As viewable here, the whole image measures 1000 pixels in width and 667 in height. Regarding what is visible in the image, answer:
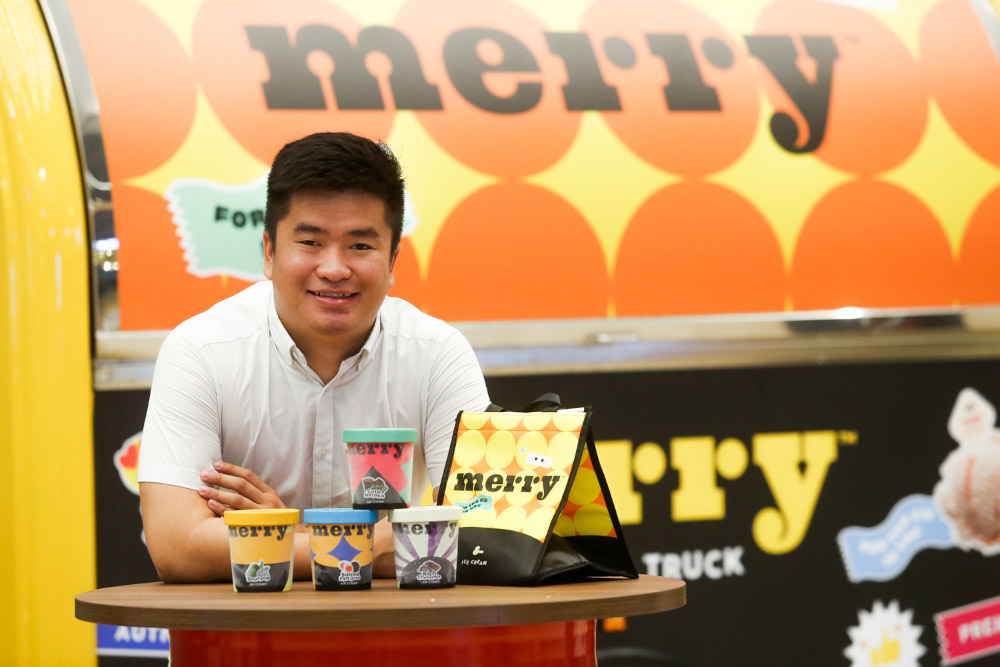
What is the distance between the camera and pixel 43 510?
2242 mm

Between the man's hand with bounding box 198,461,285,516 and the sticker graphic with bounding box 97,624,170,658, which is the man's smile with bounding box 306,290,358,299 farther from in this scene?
the sticker graphic with bounding box 97,624,170,658

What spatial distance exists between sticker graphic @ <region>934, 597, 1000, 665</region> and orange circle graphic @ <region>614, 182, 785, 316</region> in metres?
0.92

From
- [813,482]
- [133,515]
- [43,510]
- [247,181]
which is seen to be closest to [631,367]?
[813,482]

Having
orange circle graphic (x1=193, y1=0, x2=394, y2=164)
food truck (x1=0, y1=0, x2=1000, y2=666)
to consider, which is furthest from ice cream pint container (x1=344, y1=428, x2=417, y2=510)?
orange circle graphic (x1=193, y1=0, x2=394, y2=164)

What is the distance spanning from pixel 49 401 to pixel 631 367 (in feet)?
4.31

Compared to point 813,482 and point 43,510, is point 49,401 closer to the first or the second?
point 43,510

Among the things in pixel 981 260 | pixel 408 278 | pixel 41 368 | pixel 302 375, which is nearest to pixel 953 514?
pixel 981 260

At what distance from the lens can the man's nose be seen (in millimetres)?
1688

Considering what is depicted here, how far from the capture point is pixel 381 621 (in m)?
1.21

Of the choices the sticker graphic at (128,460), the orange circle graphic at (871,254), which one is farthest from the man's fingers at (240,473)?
the orange circle graphic at (871,254)

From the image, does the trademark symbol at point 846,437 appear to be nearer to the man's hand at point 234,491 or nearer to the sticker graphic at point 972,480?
the sticker graphic at point 972,480

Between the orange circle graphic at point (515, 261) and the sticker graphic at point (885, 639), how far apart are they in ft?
3.37

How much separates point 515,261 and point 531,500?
111 centimetres

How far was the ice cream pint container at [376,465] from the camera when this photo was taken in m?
1.41
